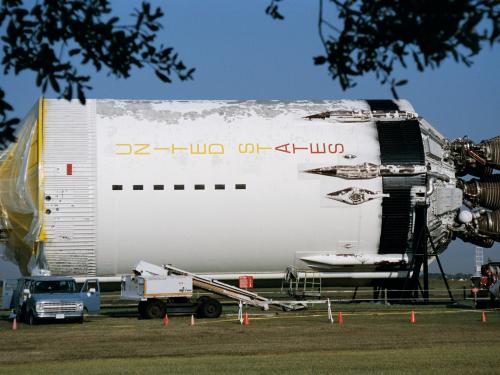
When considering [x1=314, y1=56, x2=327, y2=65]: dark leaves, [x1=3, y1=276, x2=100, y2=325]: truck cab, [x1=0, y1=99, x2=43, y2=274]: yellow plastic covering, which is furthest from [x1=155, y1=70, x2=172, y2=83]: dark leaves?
[x1=0, y1=99, x2=43, y2=274]: yellow plastic covering

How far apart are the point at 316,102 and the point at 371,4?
27.7 m

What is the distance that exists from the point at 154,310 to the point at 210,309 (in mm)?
1939

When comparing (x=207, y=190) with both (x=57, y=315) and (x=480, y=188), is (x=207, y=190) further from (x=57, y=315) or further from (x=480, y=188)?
(x=480, y=188)

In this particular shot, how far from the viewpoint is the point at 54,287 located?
103ft

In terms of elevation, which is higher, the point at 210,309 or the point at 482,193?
the point at 482,193

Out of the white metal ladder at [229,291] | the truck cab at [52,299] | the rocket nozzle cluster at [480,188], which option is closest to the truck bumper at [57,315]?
the truck cab at [52,299]

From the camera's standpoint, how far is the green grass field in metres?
18.1

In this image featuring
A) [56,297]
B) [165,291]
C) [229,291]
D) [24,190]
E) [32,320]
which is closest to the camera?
[56,297]

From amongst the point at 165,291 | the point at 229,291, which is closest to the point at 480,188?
the point at 229,291

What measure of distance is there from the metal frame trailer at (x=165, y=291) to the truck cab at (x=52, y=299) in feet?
5.02

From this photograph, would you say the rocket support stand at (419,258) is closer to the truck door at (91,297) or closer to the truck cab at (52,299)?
the truck door at (91,297)

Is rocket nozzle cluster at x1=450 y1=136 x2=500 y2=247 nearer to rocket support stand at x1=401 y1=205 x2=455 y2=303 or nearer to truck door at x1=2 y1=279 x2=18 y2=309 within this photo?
rocket support stand at x1=401 y1=205 x2=455 y2=303

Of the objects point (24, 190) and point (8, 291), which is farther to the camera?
point (8, 291)

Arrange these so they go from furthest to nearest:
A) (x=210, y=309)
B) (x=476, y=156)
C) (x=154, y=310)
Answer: (x=476, y=156) < (x=210, y=309) < (x=154, y=310)
